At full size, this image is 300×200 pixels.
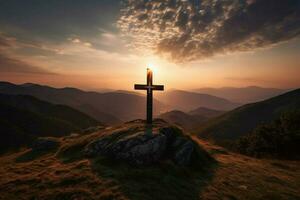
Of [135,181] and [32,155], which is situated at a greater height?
[135,181]

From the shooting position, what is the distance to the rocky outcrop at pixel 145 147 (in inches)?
539

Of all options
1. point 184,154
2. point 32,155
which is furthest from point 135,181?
point 32,155

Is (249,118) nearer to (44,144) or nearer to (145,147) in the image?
(145,147)

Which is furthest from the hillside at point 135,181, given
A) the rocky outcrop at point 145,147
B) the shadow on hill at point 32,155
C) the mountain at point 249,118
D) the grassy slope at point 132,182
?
the mountain at point 249,118

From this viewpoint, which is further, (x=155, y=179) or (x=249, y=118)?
(x=249, y=118)

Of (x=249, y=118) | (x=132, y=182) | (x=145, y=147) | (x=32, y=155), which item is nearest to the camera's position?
(x=132, y=182)

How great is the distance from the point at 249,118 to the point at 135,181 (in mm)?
201241

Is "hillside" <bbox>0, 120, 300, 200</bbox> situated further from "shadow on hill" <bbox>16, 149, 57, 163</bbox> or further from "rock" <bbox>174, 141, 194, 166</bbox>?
"shadow on hill" <bbox>16, 149, 57, 163</bbox>

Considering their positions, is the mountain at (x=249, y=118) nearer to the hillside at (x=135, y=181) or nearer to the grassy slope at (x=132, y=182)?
the hillside at (x=135, y=181)

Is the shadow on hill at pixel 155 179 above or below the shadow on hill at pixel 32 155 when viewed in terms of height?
above

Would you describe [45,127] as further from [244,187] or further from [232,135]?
[232,135]

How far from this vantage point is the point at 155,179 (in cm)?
1166

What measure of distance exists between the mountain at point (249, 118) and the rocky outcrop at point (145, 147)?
147m

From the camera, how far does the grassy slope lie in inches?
392
